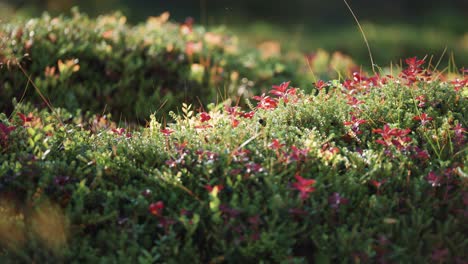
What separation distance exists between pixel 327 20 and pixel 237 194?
1134 cm

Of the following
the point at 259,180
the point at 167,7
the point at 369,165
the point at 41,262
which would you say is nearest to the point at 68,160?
the point at 41,262

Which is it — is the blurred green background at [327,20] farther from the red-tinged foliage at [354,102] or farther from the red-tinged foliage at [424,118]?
the red-tinged foliage at [424,118]

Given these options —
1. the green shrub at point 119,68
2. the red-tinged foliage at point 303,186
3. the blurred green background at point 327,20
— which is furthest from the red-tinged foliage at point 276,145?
the blurred green background at point 327,20

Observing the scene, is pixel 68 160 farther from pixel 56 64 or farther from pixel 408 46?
pixel 408 46

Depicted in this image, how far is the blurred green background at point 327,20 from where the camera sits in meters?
9.78

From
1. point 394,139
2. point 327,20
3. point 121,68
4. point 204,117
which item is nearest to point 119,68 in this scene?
point 121,68

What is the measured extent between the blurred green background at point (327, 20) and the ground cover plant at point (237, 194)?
6195 mm

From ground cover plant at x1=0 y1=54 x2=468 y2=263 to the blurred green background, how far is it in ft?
20.3

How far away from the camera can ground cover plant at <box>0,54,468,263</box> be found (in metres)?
2.50

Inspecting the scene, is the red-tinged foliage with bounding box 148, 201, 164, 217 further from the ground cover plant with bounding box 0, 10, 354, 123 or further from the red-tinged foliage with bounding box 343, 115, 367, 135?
the ground cover plant with bounding box 0, 10, 354, 123

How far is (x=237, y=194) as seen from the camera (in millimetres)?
A: 2689

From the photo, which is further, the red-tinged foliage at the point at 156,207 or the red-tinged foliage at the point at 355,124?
the red-tinged foliage at the point at 355,124

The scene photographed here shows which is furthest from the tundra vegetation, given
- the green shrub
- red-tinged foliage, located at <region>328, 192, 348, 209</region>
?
the green shrub

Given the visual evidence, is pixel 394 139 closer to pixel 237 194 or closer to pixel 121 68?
pixel 237 194
